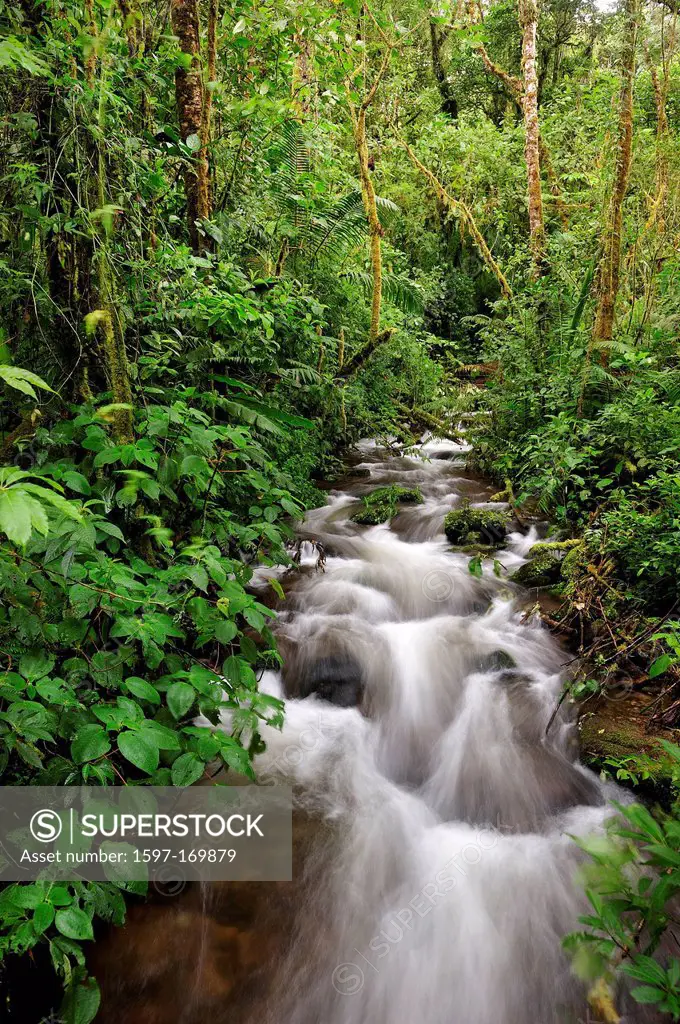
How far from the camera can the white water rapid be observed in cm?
248

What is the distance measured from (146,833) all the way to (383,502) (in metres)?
5.16

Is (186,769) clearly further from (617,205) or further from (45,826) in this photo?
(617,205)

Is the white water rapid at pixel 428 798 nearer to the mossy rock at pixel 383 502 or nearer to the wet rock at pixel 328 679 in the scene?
the wet rock at pixel 328 679

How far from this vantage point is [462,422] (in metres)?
9.33

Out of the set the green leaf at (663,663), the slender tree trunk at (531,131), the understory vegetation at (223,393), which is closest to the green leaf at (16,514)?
the understory vegetation at (223,393)

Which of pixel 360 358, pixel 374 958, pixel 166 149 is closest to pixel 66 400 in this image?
pixel 166 149

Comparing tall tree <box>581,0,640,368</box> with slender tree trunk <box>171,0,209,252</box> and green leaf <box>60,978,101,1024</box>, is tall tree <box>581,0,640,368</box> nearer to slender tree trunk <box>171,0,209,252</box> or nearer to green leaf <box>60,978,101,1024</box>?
slender tree trunk <box>171,0,209,252</box>

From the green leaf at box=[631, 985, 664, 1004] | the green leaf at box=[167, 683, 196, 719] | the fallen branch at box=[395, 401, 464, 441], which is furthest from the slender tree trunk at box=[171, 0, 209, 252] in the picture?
the fallen branch at box=[395, 401, 464, 441]

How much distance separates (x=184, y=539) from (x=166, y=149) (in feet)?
9.53

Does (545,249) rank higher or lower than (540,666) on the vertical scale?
higher

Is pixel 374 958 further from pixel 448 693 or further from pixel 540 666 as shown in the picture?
pixel 540 666

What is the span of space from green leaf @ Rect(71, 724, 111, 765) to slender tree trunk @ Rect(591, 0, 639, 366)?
18.2 ft

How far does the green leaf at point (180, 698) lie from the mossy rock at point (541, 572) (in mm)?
3585

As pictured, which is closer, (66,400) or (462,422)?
(66,400)
